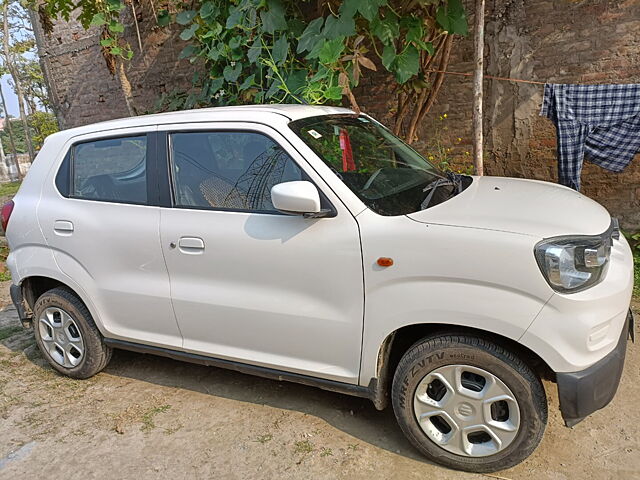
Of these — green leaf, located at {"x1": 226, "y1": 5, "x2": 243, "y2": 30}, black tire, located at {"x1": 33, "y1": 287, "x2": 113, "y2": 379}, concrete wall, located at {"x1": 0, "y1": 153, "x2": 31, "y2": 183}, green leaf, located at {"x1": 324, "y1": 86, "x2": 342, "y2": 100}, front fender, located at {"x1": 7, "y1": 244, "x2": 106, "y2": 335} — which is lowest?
concrete wall, located at {"x1": 0, "y1": 153, "x2": 31, "y2": 183}

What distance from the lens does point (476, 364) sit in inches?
91.0

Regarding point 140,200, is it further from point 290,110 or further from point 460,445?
point 460,445

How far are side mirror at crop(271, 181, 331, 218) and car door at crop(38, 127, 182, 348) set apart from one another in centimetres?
96

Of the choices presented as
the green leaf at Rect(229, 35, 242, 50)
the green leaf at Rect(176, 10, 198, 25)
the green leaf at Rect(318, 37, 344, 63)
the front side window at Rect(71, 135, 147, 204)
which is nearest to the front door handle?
the front side window at Rect(71, 135, 147, 204)

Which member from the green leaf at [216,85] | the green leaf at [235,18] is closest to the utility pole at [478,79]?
the green leaf at [235,18]

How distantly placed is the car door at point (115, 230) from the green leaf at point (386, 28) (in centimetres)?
239

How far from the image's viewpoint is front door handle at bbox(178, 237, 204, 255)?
9.30 ft

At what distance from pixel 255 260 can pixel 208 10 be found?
164 inches

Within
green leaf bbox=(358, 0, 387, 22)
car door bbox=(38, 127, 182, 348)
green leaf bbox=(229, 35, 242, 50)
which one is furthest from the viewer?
green leaf bbox=(229, 35, 242, 50)

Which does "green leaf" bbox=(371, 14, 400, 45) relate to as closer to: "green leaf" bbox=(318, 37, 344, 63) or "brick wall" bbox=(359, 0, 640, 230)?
"green leaf" bbox=(318, 37, 344, 63)

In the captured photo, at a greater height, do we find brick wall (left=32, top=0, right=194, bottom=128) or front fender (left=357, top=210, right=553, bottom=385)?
brick wall (left=32, top=0, right=194, bottom=128)

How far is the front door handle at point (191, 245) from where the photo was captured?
112 inches

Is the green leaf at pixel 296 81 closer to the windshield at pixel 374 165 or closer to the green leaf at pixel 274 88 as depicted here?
the green leaf at pixel 274 88

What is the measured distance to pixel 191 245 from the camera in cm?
287
